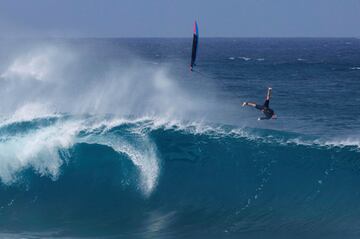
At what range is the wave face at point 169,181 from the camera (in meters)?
16.6

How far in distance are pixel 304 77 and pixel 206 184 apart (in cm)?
5767

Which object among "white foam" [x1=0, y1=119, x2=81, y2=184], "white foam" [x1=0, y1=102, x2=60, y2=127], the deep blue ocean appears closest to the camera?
the deep blue ocean

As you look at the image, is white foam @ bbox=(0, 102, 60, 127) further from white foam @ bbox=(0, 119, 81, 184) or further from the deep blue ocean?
white foam @ bbox=(0, 119, 81, 184)

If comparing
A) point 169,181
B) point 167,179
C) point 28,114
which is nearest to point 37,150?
point 28,114

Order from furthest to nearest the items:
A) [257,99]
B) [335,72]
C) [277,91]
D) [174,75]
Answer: [335,72] → [174,75] → [277,91] → [257,99]

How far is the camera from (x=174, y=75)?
6769 cm

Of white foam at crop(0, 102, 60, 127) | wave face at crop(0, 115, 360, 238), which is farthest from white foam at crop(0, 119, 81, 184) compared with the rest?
white foam at crop(0, 102, 60, 127)

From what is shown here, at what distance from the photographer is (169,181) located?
63.7 ft

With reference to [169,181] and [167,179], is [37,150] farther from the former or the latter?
[169,181]

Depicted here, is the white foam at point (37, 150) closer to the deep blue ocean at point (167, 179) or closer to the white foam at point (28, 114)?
the deep blue ocean at point (167, 179)

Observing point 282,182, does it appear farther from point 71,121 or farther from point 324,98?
point 324,98

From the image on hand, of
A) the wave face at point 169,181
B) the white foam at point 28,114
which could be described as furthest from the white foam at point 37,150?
the white foam at point 28,114

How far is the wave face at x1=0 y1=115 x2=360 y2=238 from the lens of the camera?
54.6 ft

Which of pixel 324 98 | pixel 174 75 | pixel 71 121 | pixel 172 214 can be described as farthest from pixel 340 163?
pixel 174 75
